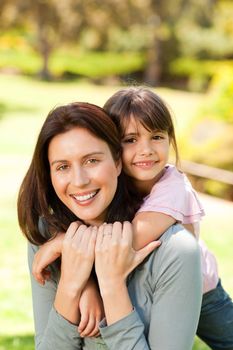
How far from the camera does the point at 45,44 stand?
1506 inches

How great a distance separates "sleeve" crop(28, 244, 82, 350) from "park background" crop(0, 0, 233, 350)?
5026 mm

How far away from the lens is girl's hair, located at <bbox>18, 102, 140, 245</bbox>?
218 cm

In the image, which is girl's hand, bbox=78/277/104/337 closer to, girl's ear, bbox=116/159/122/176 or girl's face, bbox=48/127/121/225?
girl's face, bbox=48/127/121/225

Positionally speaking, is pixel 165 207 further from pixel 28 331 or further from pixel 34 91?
pixel 34 91

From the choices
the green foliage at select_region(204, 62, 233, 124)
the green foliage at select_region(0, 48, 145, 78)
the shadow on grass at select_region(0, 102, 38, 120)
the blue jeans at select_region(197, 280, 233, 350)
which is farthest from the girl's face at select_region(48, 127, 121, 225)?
the green foliage at select_region(0, 48, 145, 78)

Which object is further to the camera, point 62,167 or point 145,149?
point 145,149

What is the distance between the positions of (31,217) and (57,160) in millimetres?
257

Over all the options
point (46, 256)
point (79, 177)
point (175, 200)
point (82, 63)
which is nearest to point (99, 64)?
point (82, 63)

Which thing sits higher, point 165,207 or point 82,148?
point 82,148

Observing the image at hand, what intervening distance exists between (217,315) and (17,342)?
2107 millimetres

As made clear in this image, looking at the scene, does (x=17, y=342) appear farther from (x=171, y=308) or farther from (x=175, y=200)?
(x=171, y=308)

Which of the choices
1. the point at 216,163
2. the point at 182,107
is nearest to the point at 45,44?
the point at 182,107

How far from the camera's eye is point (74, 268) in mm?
2223

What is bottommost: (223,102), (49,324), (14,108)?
(14,108)
